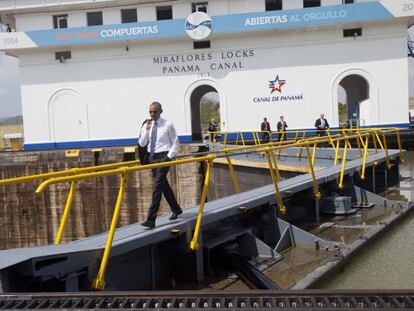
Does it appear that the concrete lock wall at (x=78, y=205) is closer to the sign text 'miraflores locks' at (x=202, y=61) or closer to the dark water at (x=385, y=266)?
the sign text 'miraflores locks' at (x=202, y=61)

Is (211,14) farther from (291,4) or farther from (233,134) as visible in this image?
(233,134)

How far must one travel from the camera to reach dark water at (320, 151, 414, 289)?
5.43 m

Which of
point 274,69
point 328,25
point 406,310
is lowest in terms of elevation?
point 406,310

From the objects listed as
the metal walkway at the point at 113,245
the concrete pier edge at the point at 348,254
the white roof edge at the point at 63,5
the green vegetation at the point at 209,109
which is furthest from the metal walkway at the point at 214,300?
the green vegetation at the point at 209,109

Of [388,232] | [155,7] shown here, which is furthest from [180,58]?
[388,232]

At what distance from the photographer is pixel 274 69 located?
75.4 feet

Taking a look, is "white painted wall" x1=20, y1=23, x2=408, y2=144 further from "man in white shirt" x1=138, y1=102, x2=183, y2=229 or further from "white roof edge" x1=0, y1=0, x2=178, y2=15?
"man in white shirt" x1=138, y1=102, x2=183, y2=229

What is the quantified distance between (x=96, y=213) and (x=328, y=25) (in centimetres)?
1332

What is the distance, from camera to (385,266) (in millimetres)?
6023

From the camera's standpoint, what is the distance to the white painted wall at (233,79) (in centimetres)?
2238

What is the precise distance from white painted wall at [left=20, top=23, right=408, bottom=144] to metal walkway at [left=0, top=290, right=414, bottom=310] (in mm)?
20046

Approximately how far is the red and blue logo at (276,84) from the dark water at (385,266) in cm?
1565

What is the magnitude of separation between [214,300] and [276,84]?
20.3 m

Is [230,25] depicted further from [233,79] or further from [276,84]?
[276,84]
